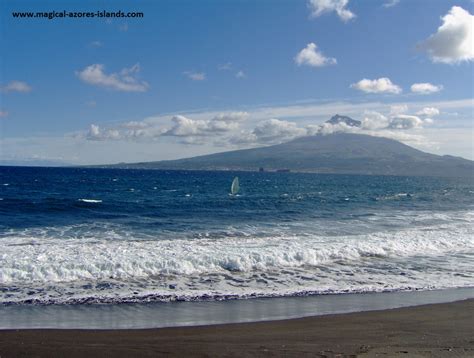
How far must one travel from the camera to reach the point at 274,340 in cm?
801

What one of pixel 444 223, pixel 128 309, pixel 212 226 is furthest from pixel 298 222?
pixel 128 309

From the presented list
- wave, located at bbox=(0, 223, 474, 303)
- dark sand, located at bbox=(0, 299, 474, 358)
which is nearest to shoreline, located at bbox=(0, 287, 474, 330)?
dark sand, located at bbox=(0, 299, 474, 358)

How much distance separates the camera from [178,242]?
18562mm

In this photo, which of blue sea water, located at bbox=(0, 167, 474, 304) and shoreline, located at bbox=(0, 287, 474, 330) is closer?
shoreline, located at bbox=(0, 287, 474, 330)

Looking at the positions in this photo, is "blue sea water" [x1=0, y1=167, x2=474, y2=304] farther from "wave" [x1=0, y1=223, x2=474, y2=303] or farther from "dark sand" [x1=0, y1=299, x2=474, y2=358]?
"dark sand" [x1=0, y1=299, x2=474, y2=358]

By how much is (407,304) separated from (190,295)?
510 cm

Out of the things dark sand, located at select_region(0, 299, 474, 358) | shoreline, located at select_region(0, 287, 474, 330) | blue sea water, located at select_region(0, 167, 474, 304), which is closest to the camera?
dark sand, located at select_region(0, 299, 474, 358)

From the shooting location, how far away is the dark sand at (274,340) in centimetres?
740

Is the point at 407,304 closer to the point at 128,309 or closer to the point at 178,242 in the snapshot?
the point at 128,309

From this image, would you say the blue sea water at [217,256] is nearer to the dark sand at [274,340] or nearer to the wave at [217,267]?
the wave at [217,267]

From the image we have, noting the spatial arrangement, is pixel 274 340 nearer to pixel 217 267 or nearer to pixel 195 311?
pixel 195 311

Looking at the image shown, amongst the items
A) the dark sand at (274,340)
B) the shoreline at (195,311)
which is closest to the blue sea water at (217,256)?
the shoreline at (195,311)

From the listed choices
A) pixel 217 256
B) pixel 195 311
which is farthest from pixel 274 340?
pixel 217 256

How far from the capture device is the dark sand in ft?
24.3
